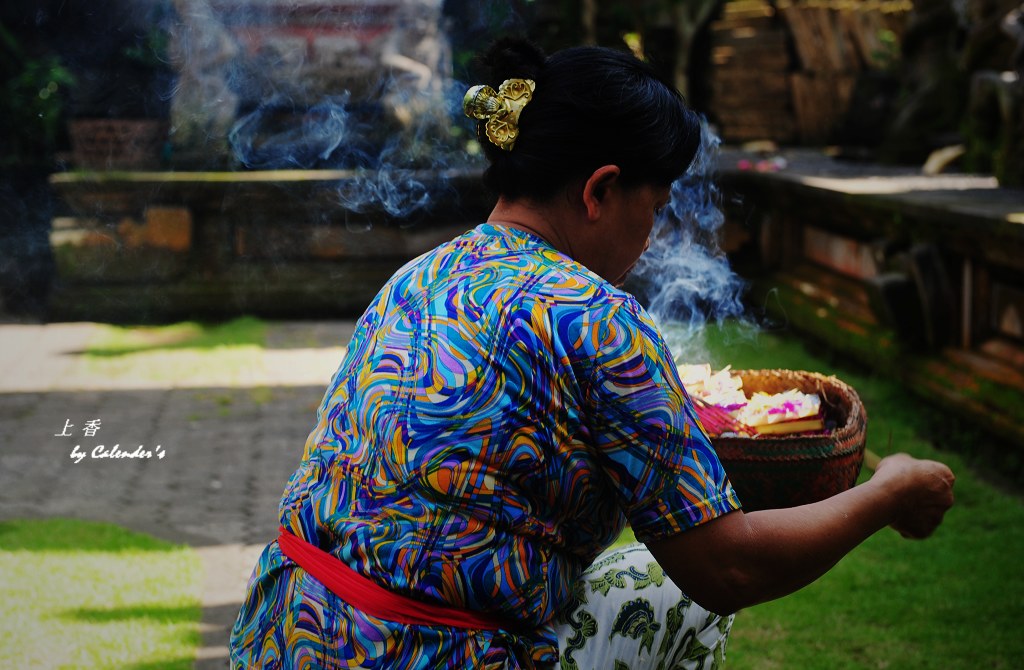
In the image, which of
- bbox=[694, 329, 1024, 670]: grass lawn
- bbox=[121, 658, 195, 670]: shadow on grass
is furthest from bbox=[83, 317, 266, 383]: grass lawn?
bbox=[694, 329, 1024, 670]: grass lawn

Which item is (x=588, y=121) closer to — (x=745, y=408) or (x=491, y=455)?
(x=491, y=455)

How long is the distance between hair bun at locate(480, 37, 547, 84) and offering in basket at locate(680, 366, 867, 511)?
0.67 m

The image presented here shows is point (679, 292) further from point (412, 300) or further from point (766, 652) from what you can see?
point (412, 300)

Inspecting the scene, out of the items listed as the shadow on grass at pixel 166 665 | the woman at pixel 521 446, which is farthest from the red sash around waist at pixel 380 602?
the shadow on grass at pixel 166 665

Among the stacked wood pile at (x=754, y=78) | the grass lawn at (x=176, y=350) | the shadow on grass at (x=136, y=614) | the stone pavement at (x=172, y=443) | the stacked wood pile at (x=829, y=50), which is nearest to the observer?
the shadow on grass at (x=136, y=614)

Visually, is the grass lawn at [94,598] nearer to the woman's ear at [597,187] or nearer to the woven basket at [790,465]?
the woven basket at [790,465]

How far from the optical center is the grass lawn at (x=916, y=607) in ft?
10.6

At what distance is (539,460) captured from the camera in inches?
65.7

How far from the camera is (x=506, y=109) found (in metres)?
1.79

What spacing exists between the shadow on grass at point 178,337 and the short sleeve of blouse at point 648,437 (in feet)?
19.9

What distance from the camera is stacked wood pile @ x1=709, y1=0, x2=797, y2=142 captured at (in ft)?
37.6

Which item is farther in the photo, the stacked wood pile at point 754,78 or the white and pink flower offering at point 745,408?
the stacked wood pile at point 754,78

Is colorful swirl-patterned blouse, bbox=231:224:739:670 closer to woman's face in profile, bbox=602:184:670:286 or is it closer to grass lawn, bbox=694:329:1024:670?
woman's face in profile, bbox=602:184:670:286

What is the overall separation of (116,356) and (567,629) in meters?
5.78
